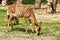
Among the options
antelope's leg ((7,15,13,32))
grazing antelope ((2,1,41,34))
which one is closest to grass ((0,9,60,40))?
antelope's leg ((7,15,13,32))

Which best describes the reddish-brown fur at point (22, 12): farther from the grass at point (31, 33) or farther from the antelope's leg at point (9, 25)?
the grass at point (31, 33)

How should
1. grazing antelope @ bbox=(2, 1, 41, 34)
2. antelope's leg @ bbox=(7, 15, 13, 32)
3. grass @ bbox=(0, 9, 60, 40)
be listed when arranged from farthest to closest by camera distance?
1. antelope's leg @ bbox=(7, 15, 13, 32)
2. grazing antelope @ bbox=(2, 1, 41, 34)
3. grass @ bbox=(0, 9, 60, 40)

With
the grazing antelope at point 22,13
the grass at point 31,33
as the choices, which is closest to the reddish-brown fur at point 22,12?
the grazing antelope at point 22,13

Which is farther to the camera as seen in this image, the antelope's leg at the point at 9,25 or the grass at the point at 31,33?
the antelope's leg at the point at 9,25

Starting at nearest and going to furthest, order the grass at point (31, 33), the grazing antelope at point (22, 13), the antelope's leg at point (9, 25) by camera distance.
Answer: the grass at point (31, 33)
the grazing antelope at point (22, 13)
the antelope's leg at point (9, 25)

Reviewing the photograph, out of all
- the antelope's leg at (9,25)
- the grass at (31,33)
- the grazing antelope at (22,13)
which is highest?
the grazing antelope at (22,13)

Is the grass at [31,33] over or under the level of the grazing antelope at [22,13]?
under

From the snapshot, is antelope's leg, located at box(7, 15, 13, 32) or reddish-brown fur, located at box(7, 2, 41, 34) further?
antelope's leg, located at box(7, 15, 13, 32)

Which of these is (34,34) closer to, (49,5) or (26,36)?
(26,36)

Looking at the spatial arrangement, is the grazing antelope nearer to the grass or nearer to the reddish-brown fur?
the reddish-brown fur

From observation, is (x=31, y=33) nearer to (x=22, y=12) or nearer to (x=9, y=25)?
(x=22, y=12)

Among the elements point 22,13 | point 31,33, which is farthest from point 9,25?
point 31,33

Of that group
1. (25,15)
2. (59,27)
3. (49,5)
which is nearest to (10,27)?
(25,15)

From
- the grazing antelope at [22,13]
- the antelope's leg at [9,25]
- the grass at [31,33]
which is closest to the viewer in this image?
the grass at [31,33]
